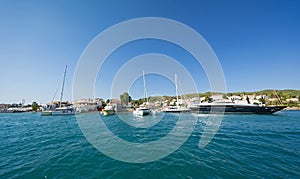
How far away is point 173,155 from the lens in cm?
593

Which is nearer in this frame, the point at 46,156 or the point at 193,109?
the point at 46,156

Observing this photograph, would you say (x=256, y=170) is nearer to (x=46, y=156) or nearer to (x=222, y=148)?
(x=222, y=148)

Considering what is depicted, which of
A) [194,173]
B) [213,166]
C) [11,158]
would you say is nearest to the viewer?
[194,173]

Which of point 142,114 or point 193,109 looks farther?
point 193,109

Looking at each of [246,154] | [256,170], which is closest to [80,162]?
[256,170]

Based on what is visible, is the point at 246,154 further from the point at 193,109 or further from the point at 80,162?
the point at 193,109

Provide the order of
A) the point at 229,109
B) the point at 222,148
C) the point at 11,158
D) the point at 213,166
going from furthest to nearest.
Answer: the point at 229,109 → the point at 222,148 → the point at 11,158 → the point at 213,166

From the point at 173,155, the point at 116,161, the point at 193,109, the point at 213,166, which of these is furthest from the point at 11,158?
the point at 193,109

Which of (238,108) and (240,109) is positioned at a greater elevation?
(238,108)

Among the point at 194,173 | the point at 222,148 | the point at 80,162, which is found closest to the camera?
the point at 194,173

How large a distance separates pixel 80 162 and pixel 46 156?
7.37ft

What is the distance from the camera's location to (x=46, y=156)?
5992 mm

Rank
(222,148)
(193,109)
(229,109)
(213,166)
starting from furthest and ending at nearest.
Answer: (193,109), (229,109), (222,148), (213,166)

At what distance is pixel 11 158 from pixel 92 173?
190 inches
